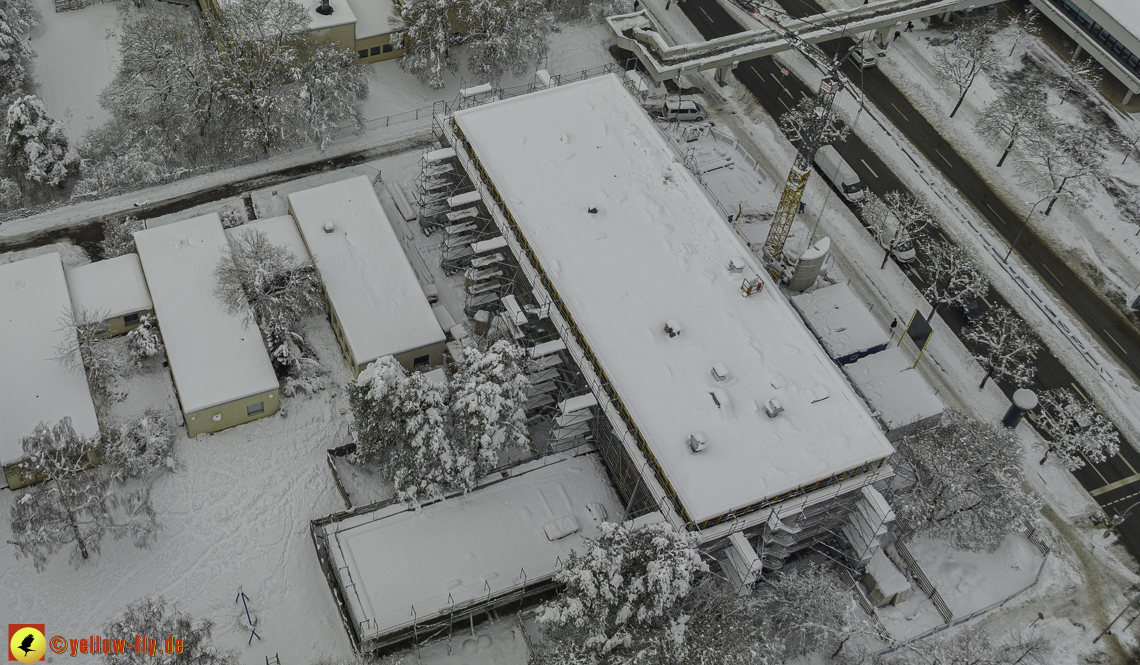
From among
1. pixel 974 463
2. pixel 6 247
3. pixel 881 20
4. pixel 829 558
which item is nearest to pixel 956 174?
pixel 881 20

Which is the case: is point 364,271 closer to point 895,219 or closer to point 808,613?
point 808,613

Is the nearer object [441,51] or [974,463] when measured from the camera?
[974,463]

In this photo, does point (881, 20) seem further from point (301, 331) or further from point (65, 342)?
point (65, 342)

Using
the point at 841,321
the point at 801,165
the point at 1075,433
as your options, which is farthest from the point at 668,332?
the point at 1075,433

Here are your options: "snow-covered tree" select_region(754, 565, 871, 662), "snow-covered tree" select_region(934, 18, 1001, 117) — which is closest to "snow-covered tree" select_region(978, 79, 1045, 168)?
"snow-covered tree" select_region(934, 18, 1001, 117)

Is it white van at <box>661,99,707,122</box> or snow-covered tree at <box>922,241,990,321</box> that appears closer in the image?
snow-covered tree at <box>922,241,990,321</box>

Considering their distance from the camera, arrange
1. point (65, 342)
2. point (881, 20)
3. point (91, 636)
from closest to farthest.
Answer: point (91, 636), point (65, 342), point (881, 20)

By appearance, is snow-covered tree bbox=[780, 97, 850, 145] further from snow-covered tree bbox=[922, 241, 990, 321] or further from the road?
snow-covered tree bbox=[922, 241, 990, 321]
